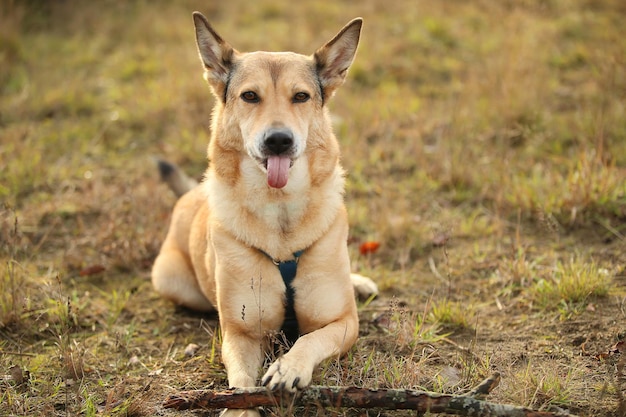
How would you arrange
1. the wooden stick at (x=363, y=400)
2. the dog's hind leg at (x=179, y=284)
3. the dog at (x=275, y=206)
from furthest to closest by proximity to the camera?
the dog's hind leg at (x=179, y=284) < the dog at (x=275, y=206) < the wooden stick at (x=363, y=400)

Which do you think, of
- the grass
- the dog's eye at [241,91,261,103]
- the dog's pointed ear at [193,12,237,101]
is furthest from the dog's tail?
the dog's eye at [241,91,261,103]

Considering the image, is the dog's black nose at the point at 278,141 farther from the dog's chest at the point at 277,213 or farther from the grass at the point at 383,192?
the grass at the point at 383,192

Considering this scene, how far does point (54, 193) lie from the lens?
21.9 feet

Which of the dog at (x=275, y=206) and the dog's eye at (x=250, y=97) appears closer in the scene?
the dog at (x=275, y=206)

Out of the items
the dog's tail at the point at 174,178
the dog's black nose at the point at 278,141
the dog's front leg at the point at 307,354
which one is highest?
the dog's black nose at the point at 278,141

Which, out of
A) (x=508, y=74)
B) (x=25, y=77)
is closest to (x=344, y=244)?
(x=508, y=74)

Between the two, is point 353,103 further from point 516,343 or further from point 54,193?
point 516,343

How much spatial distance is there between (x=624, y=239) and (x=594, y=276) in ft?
2.87

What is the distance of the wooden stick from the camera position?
121 inches

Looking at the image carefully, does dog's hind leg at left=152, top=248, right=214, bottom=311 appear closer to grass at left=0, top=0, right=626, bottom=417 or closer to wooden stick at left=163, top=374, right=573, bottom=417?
grass at left=0, top=0, right=626, bottom=417

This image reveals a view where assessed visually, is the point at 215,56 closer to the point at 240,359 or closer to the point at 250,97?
the point at 250,97

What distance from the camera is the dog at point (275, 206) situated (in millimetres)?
3852

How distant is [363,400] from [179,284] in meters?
2.22

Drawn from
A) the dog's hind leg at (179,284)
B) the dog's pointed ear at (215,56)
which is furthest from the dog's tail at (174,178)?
the dog's pointed ear at (215,56)
